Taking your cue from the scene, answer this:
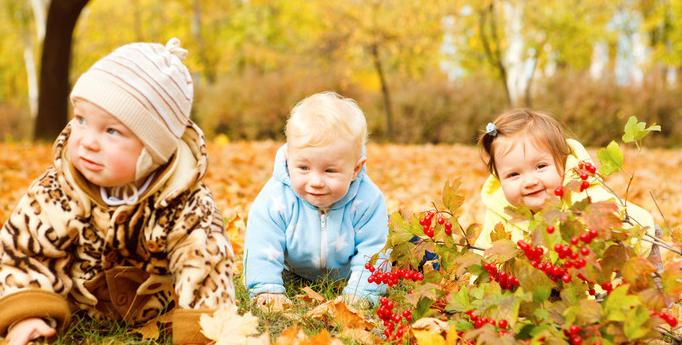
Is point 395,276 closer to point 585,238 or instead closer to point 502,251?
point 502,251

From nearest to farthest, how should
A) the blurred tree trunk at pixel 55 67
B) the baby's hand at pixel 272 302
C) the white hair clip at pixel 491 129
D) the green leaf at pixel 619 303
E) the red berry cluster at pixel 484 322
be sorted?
the green leaf at pixel 619 303 → the red berry cluster at pixel 484 322 → the baby's hand at pixel 272 302 → the white hair clip at pixel 491 129 → the blurred tree trunk at pixel 55 67

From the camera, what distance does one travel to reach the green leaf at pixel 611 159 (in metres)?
1.75

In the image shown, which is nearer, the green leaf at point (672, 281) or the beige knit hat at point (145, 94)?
the green leaf at point (672, 281)

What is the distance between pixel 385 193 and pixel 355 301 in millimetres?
3223

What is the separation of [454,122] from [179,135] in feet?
45.7

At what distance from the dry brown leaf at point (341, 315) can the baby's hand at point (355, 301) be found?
13cm

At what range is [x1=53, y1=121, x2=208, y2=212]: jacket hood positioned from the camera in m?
1.90

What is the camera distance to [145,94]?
1838 millimetres

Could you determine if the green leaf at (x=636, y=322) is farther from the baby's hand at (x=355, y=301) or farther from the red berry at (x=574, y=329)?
the baby's hand at (x=355, y=301)

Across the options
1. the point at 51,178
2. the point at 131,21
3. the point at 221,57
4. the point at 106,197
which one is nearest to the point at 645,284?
the point at 106,197

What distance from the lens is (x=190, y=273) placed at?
1902mm

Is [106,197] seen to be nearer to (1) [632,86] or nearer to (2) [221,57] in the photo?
(1) [632,86]

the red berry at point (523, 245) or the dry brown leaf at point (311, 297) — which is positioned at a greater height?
the red berry at point (523, 245)

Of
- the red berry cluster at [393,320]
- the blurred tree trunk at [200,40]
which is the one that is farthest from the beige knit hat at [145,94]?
the blurred tree trunk at [200,40]
